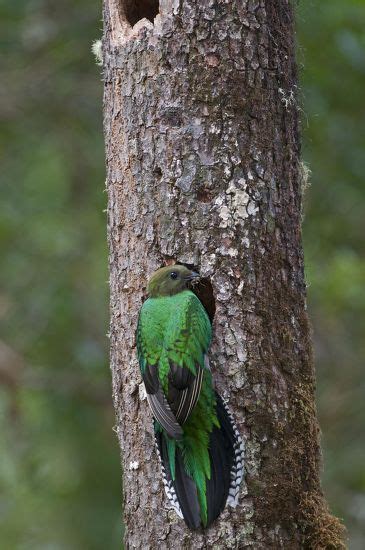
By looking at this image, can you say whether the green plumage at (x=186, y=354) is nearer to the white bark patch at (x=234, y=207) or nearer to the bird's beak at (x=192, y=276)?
the bird's beak at (x=192, y=276)

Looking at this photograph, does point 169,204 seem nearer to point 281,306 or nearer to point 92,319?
point 281,306

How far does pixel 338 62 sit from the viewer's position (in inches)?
310

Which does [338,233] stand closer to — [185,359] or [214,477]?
[185,359]

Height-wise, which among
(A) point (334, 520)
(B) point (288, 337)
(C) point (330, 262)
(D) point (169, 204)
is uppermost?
(C) point (330, 262)

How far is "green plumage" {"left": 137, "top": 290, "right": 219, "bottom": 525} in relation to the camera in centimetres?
395

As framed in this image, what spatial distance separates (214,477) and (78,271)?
6.61m

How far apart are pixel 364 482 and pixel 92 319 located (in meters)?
4.02

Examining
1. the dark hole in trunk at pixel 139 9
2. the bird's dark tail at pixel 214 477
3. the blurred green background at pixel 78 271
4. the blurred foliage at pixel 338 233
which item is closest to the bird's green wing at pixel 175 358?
the bird's dark tail at pixel 214 477

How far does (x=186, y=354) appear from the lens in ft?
13.1

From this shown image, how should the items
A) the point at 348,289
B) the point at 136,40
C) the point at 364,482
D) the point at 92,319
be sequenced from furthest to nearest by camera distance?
the point at 92,319, the point at 364,482, the point at 348,289, the point at 136,40

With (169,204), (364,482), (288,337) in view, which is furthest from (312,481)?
(364,482)

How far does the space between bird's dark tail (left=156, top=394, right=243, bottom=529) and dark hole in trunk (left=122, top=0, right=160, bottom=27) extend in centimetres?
206

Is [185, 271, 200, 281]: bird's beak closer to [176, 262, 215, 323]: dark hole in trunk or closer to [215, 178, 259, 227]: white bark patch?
[176, 262, 215, 323]: dark hole in trunk

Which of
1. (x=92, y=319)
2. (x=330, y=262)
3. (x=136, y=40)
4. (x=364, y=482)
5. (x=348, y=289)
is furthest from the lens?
(x=92, y=319)
